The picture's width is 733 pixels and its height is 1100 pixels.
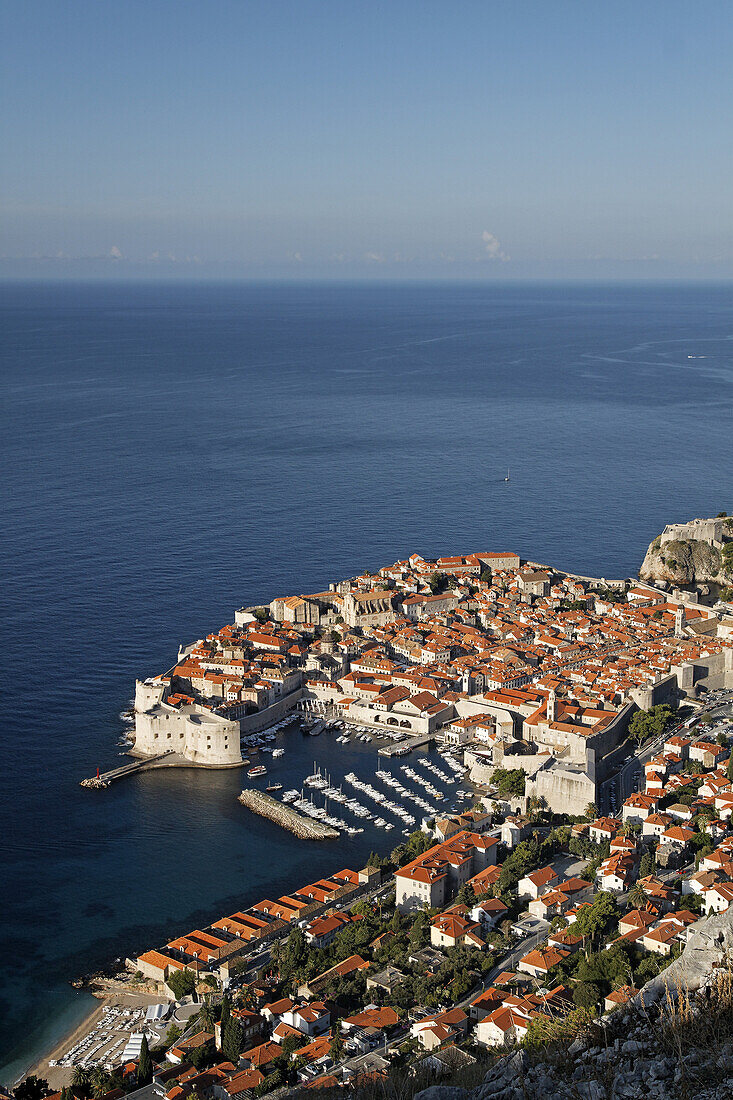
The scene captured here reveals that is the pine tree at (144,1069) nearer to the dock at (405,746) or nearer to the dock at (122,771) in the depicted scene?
the dock at (122,771)

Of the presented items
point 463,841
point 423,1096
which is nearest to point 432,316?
point 463,841

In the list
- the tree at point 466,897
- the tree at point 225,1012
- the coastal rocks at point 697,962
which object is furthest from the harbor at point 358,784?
the coastal rocks at point 697,962

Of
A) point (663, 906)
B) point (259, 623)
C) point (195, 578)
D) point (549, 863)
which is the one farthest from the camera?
point (195, 578)

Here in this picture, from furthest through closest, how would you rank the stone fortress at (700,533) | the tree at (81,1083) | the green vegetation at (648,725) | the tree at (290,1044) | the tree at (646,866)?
the stone fortress at (700,533) → the green vegetation at (648,725) → the tree at (646,866) → the tree at (290,1044) → the tree at (81,1083)

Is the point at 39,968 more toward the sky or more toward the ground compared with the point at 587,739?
more toward the ground

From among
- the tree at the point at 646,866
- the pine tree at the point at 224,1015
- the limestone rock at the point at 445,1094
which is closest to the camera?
the limestone rock at the point at 445,1094

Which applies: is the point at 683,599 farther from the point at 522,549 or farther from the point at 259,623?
the point at 259,623

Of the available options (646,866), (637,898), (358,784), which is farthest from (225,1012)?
(358,784)

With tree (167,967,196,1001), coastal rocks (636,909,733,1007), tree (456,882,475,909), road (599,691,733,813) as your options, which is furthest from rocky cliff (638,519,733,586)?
coastal rocks (636,909,733,1007)
